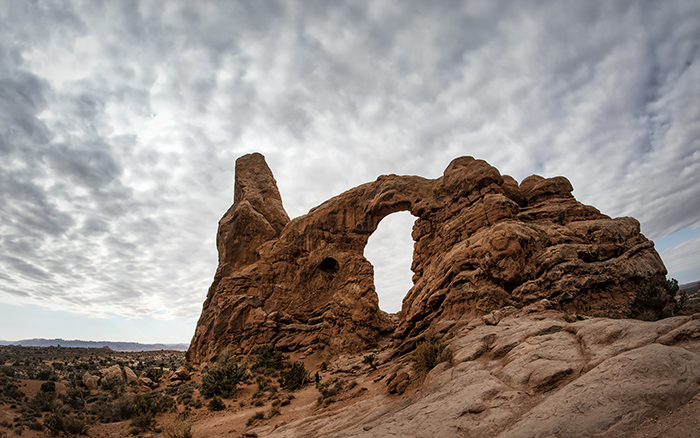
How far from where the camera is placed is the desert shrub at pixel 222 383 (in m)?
18.5

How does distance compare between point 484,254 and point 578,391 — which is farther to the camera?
point 484,254

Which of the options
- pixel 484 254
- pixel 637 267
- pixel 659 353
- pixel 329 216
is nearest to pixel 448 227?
pixel 484 254

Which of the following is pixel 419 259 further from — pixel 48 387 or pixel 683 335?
pixel 48 387

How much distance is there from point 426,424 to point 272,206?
2966 centimetres

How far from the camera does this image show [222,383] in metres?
18.9

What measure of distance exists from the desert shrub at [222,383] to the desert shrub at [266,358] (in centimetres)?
280

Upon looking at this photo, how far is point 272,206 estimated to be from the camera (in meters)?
34.3

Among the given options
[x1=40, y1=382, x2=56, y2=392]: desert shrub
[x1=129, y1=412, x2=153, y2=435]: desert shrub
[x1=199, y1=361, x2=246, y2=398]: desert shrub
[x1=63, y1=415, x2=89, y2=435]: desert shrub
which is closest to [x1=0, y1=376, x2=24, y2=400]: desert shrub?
[x1=40, y1=382, x2=56, y2=392]: desert shrub

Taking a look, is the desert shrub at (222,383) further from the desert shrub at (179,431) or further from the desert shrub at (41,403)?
the desert shrub at (41,403)

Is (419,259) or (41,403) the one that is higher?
(419,259)

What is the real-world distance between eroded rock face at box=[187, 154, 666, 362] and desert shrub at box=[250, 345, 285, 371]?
1058 millimetres

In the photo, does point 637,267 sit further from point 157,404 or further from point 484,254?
point 157,404

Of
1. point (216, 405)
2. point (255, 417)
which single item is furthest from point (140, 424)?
point (255, 417)

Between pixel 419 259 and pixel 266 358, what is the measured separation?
13799mm
